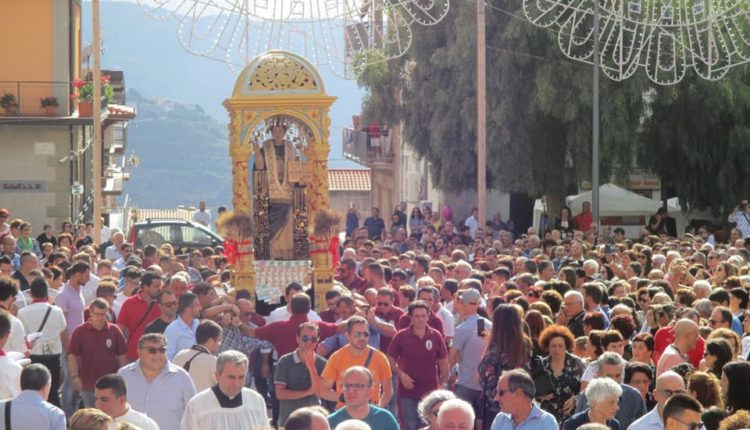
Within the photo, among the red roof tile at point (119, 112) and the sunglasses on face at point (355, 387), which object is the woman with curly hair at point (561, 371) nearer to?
the sunglasses on face at point (355, 387)

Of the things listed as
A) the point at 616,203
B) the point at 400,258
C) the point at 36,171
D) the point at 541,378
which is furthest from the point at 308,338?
the point at 616,203

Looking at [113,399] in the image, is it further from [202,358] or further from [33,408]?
[202,358]

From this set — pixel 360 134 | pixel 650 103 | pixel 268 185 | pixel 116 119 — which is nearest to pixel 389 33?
pixel 650 103

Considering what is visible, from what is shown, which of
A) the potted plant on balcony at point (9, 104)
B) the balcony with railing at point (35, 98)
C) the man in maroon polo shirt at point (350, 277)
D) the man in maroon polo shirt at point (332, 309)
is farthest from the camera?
the balcony with railing at point (35, 98)

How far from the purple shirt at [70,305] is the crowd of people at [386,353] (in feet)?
0.05

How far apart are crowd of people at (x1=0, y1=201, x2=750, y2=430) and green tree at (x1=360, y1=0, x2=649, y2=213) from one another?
1682cm

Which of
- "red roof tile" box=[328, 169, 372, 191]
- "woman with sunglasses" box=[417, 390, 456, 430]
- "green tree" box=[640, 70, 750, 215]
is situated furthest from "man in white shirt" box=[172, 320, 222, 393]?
"red roof tile" box=[328, 169, 372, 191]

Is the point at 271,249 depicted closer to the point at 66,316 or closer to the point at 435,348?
the point at 66,316

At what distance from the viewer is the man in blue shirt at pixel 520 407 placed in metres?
8.93

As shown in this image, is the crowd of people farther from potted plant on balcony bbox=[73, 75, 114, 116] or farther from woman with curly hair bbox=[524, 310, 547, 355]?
potted plant on balcony bbox=[73, 75, 114, 116]

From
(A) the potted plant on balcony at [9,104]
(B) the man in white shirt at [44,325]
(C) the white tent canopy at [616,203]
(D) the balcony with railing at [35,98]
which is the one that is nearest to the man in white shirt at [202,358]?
(B) the man in white shirt at [44,325]

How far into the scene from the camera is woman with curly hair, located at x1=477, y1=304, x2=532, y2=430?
11023 mm

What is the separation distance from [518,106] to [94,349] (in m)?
23.4

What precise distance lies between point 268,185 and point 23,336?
317 inches
